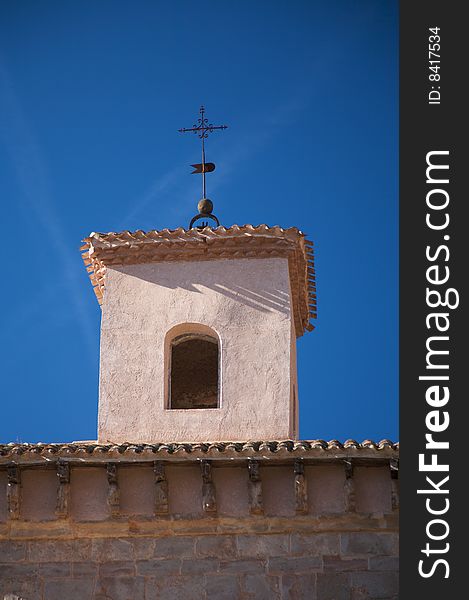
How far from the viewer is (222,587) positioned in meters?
17.7

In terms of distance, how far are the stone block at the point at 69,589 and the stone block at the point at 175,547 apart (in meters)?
0.77

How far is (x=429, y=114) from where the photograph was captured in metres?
16.1

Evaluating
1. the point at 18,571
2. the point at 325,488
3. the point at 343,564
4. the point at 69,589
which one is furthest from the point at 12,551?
the point at 343,564

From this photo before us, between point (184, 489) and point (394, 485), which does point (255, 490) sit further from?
point (394, 485)

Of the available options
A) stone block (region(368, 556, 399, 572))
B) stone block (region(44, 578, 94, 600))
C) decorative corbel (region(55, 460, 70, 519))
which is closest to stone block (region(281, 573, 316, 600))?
stone block (region(368, 556, 399, 572))

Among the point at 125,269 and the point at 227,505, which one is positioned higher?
the point at 125,269

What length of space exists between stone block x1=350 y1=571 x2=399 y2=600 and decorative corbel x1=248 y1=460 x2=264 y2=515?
118cm

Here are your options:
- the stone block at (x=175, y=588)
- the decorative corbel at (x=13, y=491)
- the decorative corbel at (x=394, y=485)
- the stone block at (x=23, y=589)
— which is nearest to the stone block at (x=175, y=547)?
the stone block at (x=175, y=588)

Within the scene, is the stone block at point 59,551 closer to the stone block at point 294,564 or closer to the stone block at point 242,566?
the stone block at point 242,566

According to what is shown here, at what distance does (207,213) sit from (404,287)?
Answer: 6.81 m

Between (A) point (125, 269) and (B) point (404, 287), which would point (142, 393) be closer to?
(A) point (125, 269)

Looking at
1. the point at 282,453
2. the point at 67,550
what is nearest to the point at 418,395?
the point at 282,453

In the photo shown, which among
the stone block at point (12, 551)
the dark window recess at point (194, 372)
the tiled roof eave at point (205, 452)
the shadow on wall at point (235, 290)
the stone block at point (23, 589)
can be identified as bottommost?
the stone block at point (23, 589)

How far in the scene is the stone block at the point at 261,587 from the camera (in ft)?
57.9
